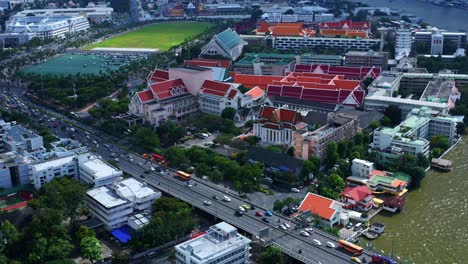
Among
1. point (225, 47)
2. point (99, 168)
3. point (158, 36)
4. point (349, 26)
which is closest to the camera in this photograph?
point (99, 168)

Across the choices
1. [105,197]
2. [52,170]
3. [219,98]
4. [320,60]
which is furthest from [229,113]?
[320,60]

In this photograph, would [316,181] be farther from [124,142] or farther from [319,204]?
[124,142]

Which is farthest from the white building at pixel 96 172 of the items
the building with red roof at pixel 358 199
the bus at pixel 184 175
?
the building with red roof at pixel 358 199

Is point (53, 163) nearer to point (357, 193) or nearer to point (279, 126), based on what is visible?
point (279, 126)

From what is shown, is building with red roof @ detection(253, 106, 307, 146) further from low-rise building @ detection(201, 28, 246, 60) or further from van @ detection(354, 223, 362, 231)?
low-rise building @ detection(201, 28, 246, 60)

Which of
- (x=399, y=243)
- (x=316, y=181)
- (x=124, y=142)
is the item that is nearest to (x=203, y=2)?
(x=124, y=142)
